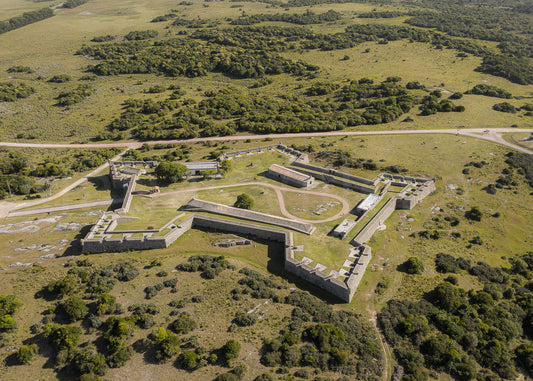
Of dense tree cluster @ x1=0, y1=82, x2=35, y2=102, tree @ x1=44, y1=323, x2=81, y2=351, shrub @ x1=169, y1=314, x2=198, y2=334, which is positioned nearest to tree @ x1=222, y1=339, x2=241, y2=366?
shrub @ x1=169, y1=314, x2=198, y2=334

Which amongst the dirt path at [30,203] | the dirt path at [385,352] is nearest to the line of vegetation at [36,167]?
the dirt path at [30,203]

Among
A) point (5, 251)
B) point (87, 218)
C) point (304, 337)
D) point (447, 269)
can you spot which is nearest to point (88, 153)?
point (87, 218)

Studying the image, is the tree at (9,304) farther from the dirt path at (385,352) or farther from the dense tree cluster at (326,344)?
the dirt path at (385,352)

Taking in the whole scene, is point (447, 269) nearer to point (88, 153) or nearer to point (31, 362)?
point (31, 362)

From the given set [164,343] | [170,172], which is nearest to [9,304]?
[164,343]

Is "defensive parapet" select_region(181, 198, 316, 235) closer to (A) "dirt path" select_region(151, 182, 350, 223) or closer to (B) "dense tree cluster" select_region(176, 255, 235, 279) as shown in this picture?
(A) "dirt path" select_region(151, 182, 350, 223)

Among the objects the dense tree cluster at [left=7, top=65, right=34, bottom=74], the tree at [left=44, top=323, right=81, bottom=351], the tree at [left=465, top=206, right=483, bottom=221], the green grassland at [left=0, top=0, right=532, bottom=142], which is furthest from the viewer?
the dense tree cluster at [left=7, top=65, right=34, bottom=74]

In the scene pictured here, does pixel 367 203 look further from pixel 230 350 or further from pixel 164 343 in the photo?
pixel 164 343
